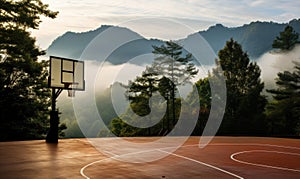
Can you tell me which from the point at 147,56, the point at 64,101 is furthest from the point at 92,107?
the point at 147,56

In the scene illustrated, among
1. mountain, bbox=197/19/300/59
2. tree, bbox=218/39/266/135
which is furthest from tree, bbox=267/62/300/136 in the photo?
mountain, bbox=197/19/300/59

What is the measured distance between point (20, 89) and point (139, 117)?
33.7 feet

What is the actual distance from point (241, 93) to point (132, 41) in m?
8.55

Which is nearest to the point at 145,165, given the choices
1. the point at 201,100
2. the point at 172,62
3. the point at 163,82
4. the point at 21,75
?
the point at 21,75

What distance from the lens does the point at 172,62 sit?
2489 centimetres

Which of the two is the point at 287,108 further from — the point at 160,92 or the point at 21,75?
the point at 21,75

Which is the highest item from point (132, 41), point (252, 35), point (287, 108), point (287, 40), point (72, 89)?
point (252, 35)

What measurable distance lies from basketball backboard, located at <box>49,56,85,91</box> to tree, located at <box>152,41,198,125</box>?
12.4m

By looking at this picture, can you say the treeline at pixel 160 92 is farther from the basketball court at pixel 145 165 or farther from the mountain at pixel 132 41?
Result: the basketball court at pixel 145 165

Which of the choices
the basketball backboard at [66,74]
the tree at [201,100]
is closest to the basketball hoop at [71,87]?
the basketball backboard at [66,74]

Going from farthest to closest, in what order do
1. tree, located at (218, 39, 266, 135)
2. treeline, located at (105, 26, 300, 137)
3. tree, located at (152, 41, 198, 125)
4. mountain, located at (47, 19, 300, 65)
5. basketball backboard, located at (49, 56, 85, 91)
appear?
tree, located at (152, 41, 198, 125)
treeline, located at (105, 26, 300, 137)
tree, located at (218, 39, 266, 135)
mountain, located at (47, 19, 300, 65)
basketball backboard, located at (49, 56, 85, 91)

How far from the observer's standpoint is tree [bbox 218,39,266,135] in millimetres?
21516

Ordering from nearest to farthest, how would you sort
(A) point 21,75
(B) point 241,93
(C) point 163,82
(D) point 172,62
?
(A) point 21,75 < (B) point 241,93 < (C) point 163,82 < (D) point 172,62

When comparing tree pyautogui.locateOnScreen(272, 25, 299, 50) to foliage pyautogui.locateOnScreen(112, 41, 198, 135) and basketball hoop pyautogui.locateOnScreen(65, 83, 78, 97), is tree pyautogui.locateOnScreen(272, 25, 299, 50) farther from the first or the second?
basketball hoop pyautogui.locateOnScreen(65, 83, 78, 97)
